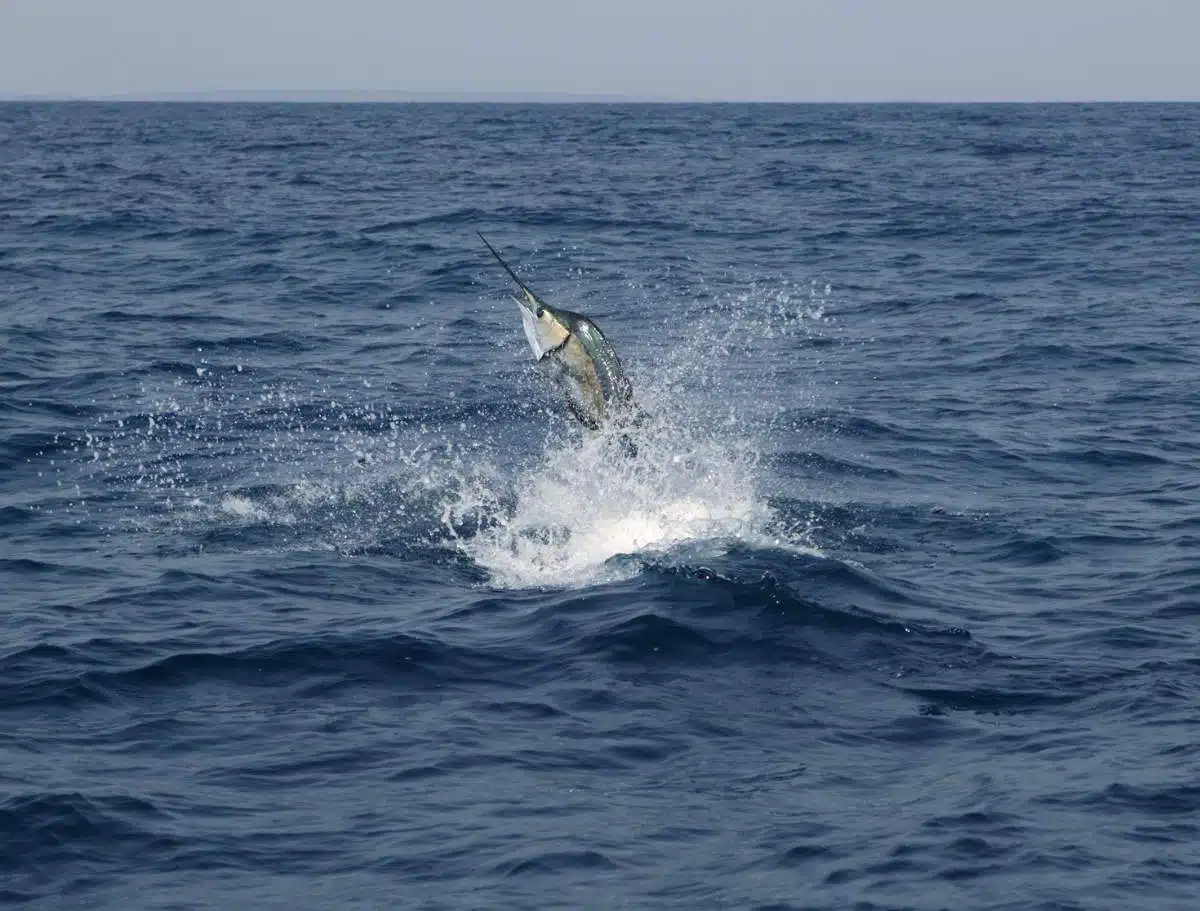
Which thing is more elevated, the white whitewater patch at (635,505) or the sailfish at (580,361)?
the sailfish at (580,361)

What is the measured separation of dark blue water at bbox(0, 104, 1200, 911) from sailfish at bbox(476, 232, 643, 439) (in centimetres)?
74

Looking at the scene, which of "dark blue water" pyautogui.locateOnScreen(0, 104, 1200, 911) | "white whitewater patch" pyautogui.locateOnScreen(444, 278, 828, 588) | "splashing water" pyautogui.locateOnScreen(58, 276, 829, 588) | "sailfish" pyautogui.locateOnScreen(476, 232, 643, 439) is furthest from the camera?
"splashing water" pyautogui.locateOnScreen(58, 276, 829, 588)

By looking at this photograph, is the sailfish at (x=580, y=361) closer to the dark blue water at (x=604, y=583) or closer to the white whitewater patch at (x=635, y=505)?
the white whitewater patch at (x=635, y=505)

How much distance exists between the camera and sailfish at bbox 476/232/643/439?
14320 mm

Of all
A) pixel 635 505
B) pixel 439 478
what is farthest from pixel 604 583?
pixel 439 478

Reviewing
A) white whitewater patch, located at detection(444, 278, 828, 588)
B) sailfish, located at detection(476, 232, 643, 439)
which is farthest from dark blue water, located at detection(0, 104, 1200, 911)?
sailfish, located at detection(476, 232, 643, 439)

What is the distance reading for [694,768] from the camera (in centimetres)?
971

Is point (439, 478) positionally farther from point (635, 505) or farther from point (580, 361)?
point (580, 361)

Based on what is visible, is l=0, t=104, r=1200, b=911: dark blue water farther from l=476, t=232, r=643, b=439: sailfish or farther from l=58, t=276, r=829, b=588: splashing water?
l=476, t=232, r=643, b=439: sailfish

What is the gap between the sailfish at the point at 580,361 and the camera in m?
14.3

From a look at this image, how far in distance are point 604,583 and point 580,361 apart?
2.16m

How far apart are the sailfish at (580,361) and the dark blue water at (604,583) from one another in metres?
0.74

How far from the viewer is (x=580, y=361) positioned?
568 inches

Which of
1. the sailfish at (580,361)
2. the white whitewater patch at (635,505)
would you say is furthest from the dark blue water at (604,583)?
the sailfish at (580,361)
